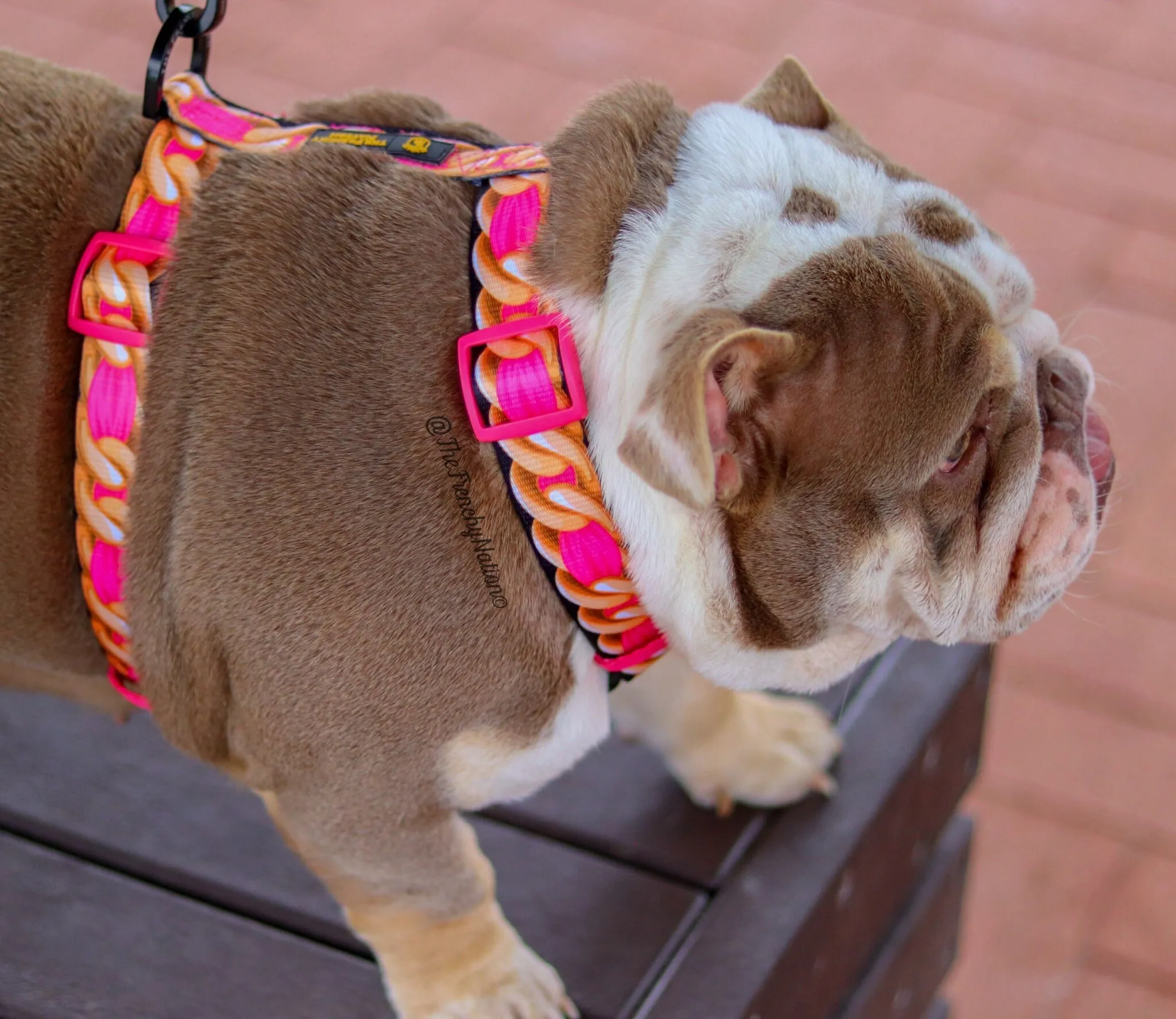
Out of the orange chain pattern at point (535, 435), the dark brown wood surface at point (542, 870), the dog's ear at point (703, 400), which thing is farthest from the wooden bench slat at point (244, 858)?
the dog's ear at point (703, 400)

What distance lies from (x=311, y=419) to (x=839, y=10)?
3.26 meters

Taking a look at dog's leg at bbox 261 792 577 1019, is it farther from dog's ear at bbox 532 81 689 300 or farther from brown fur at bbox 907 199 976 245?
brown fur at bbox 907 199 976 245

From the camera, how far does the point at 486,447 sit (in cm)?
130

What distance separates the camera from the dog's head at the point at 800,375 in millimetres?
1252

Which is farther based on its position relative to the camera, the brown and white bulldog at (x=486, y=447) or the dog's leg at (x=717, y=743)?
the dog's leg at (x=717, y=743)

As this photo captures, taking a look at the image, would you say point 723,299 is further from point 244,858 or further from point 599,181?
point 244,858

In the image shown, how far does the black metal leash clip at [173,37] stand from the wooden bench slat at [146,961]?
92 cm

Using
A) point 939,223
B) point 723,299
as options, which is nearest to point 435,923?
point 723,299

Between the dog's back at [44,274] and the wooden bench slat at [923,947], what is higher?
the dog's back at [44,274]

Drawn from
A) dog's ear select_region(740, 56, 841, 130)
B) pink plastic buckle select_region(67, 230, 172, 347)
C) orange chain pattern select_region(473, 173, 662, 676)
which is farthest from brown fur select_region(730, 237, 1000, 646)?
pink plastic buckle select_region(67, 230, 172, 347)

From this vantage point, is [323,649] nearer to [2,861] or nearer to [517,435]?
[517,435]

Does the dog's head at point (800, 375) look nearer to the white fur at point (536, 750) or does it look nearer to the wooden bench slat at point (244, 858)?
the white fur at point (536, 750)

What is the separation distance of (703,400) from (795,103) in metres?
0.48

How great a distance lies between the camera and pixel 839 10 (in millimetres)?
4109
